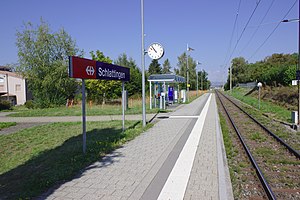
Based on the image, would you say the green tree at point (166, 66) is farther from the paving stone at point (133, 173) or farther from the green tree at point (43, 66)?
the paving stone at point (133, 173)

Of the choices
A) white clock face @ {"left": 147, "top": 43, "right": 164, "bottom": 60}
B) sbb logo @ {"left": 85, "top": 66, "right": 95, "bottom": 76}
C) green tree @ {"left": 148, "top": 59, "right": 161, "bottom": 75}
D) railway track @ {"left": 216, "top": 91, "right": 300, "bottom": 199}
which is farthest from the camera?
green tree @ {"left": 148, "top": 59, "right": 161, "bottom": 75}

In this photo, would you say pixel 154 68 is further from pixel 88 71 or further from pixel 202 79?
pixel 88 71

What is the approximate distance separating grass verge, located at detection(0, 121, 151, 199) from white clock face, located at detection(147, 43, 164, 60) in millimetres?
4418

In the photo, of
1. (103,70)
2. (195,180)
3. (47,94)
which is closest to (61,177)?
(195,180)

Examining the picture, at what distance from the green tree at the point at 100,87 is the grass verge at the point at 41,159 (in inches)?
856

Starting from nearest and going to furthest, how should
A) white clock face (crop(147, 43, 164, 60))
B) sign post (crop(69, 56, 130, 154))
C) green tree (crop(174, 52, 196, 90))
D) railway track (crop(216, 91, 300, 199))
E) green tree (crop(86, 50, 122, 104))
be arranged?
railway track (crop(216, 91, 300, 199))
sign post (crop(69, 56, 130, 154))
white clock face (crop(147, 43, 164, 60))
green tree (crop(86, 50, 122, 104))
green tree (crop(174, 52, 196, 90))

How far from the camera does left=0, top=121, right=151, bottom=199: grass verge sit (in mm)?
4845

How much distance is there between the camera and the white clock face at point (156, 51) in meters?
13.5

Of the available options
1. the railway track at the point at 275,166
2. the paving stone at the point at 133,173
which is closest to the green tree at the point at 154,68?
the railway track at the point at 275,166

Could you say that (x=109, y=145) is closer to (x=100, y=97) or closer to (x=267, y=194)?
(x=267, y=194)

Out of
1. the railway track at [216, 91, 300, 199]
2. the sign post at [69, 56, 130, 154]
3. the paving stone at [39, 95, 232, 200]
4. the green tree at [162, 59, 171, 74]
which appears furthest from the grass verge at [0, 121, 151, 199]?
the green tree at [162, 59, 171, 74]

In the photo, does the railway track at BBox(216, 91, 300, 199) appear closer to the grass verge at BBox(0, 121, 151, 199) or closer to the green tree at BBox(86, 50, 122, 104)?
the grass verge at BBox(0, 121, 151, 199)

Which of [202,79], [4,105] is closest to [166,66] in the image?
[202,79]

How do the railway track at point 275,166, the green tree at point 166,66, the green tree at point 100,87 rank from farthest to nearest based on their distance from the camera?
the green tree at point 166,66
the green tree at point 100,87
the railway track at point 275,166
